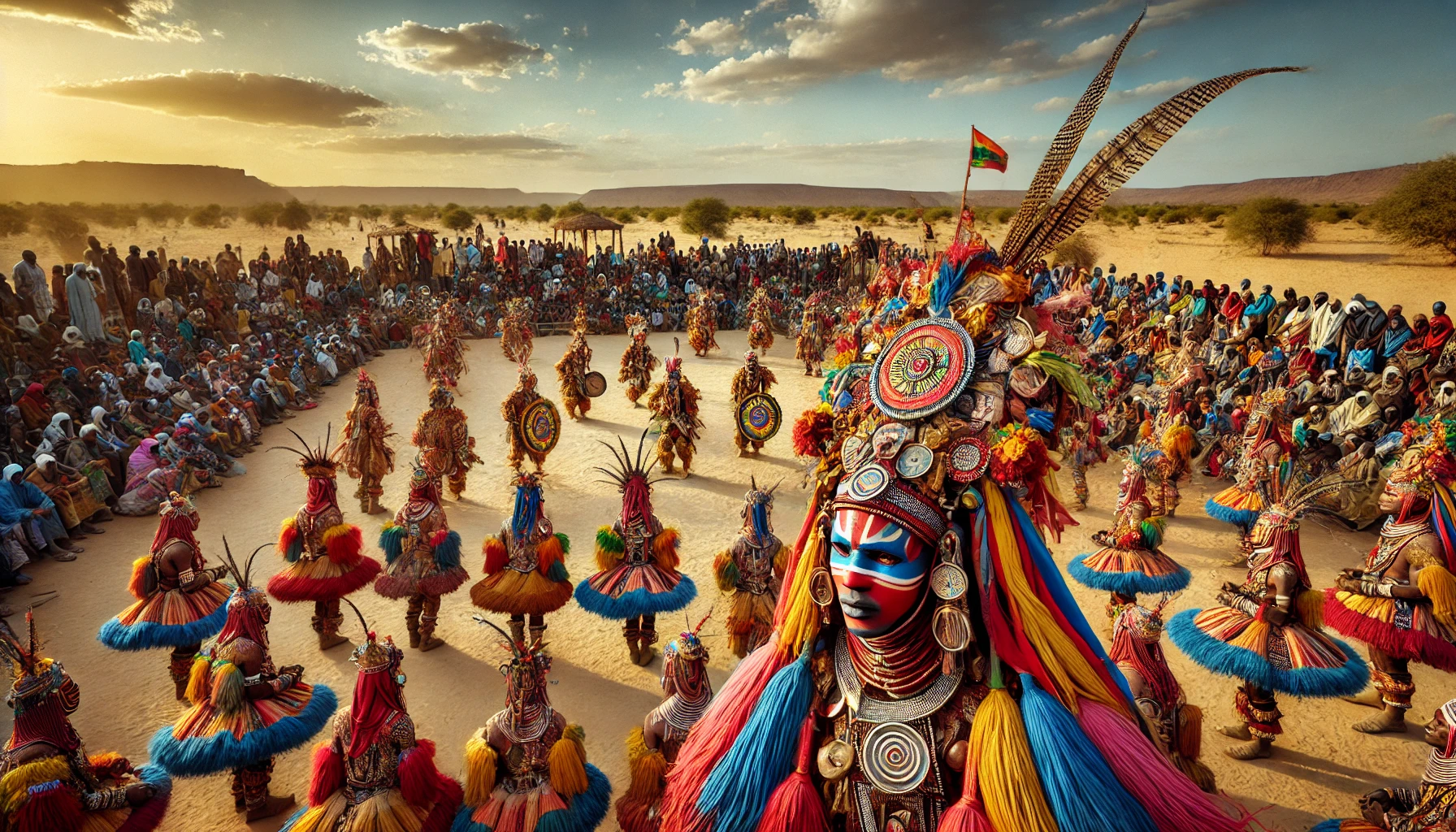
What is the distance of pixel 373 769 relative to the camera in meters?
4.58

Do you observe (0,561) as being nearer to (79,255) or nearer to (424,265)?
(424,265)

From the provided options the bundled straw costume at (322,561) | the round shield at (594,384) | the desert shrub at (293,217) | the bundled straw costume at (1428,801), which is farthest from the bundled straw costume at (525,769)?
the desert shrub at (293,217)

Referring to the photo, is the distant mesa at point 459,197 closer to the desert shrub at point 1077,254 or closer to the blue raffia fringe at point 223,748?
the desert shrub at point 1077,254

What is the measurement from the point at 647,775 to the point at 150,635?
5307mm

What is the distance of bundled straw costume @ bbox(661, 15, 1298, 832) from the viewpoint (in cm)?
252

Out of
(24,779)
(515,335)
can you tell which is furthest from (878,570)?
(515,335)

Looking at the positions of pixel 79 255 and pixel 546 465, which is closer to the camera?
pixel 546 465

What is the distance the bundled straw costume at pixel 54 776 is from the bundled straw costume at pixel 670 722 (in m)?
3.36

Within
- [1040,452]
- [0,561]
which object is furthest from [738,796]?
[0,561]

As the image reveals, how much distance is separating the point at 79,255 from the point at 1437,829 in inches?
1899

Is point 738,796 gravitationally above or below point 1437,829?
above

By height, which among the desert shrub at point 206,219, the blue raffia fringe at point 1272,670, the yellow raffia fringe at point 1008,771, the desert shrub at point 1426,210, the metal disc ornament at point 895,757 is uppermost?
the desert shrub at point 1426,210

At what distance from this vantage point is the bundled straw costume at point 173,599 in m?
6.81

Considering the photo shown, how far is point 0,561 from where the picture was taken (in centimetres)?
947
